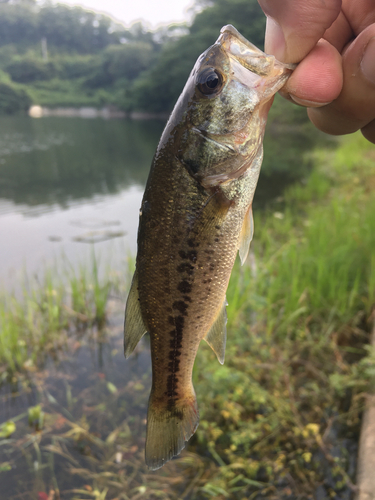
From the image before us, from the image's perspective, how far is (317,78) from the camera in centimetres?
146

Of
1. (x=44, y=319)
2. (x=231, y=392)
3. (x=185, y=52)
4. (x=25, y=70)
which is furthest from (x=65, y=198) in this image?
(x=25, y=70)

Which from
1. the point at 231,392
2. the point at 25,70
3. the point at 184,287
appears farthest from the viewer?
the point at 25,70

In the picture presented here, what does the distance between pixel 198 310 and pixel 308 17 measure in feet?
4.13

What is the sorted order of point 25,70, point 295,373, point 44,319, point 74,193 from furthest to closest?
point 25,70 < point 74,193 < point 44,319 < point 295,373

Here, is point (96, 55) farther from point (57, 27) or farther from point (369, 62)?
point (369, 62)

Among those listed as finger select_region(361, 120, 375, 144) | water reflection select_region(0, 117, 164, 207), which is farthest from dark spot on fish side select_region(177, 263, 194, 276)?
water reflection select_region(0, 117, 164, 207)

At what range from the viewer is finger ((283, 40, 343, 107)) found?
1455 mm

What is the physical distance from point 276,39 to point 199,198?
782 millimetres

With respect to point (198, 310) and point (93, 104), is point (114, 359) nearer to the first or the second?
point (198, 310)

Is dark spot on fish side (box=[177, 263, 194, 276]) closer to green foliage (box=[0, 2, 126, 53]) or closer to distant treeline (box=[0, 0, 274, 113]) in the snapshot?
distant treeline (box=[0, 0, 274, 113])

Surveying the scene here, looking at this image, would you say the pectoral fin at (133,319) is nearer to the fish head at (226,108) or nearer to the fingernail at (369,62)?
the fish head at (226,108)

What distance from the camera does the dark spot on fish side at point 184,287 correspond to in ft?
4.97

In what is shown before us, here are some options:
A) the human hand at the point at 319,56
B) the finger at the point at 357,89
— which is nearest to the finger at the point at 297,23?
the human hand at the point at 319,56

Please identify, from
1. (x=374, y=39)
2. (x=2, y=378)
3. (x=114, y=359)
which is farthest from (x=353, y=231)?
(x=2, y=378)
